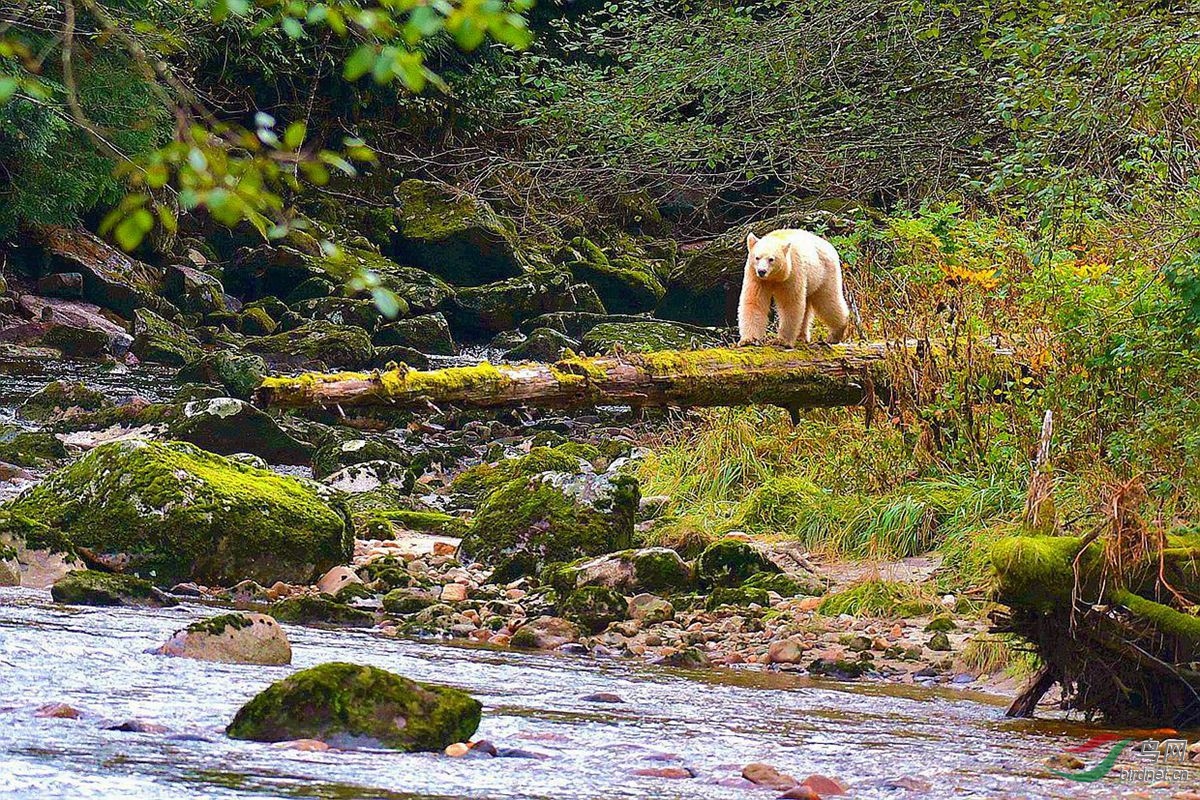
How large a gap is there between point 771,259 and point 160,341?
1065cm

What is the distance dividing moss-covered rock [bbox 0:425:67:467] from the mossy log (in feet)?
16.9

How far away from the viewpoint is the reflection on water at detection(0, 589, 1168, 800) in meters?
3.57

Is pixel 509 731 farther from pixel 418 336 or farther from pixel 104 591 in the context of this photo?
pixel 418 336

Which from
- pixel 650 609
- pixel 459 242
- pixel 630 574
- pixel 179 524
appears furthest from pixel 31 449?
pixel 459 242

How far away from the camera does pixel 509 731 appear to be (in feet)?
14.8

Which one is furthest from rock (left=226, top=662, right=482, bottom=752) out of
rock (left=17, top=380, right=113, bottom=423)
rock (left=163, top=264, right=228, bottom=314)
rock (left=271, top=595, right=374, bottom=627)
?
rock (left=163, top=264, right=228, bottom=314)

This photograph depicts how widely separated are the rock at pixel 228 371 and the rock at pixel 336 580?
7626 mm

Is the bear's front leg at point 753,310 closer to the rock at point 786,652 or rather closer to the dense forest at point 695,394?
the dense forest at point 695,394

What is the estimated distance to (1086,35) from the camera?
279 inches

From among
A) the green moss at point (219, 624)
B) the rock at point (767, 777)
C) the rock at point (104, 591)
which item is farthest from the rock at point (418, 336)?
the rock at point (767, 777)

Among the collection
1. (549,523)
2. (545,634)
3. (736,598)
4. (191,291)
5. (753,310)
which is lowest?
(545,634)

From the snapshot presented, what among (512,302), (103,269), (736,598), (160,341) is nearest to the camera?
(736,598)

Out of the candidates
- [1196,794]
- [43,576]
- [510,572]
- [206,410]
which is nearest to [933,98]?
[206,410]

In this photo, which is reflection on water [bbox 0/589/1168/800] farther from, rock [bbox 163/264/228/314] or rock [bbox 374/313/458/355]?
rock [bbox 163/264/228/314]
